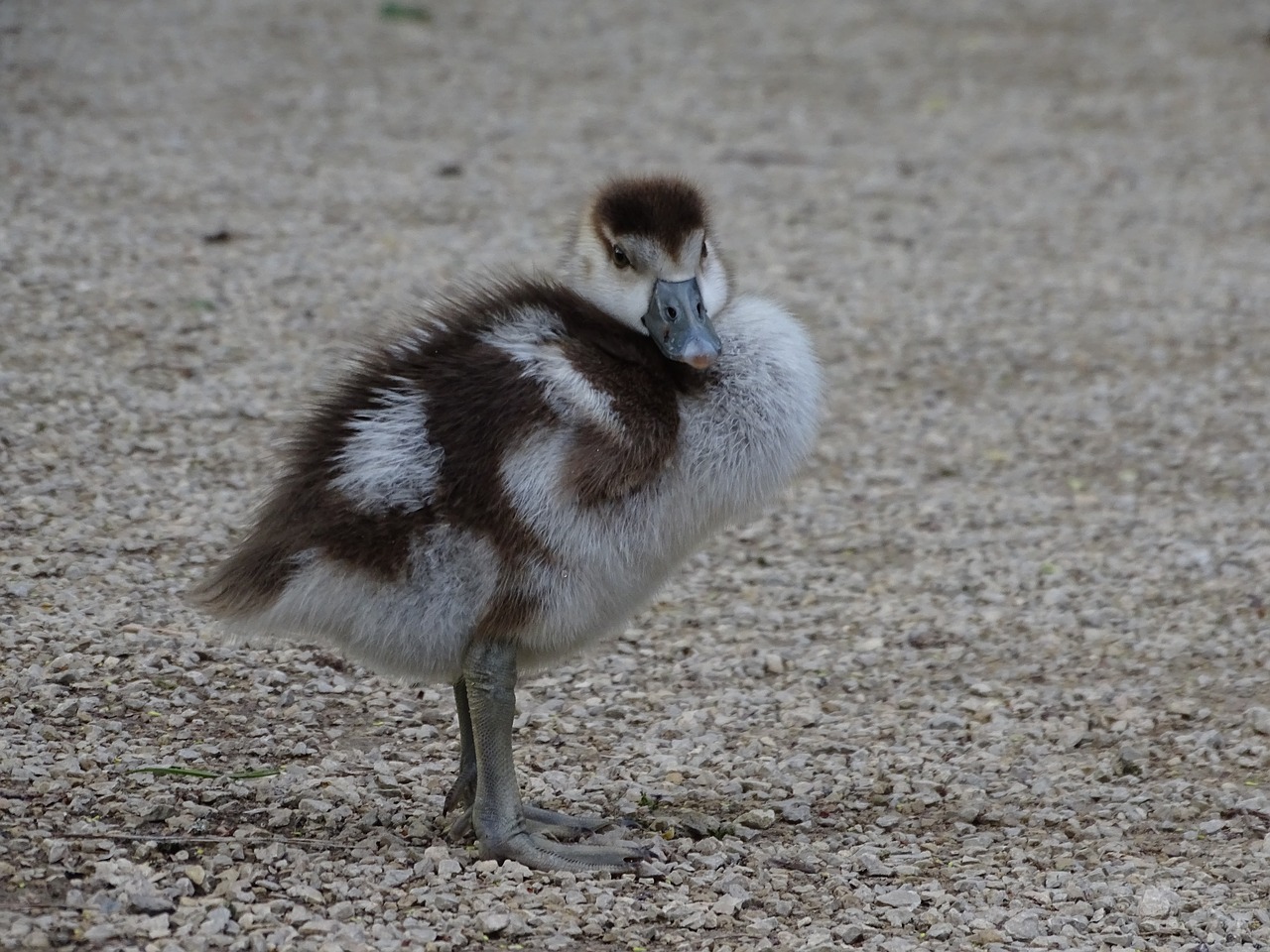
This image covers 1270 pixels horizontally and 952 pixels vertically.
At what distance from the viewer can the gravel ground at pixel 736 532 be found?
3980 mm

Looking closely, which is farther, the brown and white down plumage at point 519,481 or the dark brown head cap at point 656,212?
the dark brown head cap at point 656,212

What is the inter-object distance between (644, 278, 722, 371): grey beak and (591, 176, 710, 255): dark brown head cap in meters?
0.11

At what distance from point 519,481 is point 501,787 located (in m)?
0.73

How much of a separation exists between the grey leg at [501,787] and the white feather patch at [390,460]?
0.40 m

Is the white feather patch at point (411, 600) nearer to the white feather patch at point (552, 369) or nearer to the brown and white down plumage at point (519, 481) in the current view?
the brown and white down plumage at point (519, 481)

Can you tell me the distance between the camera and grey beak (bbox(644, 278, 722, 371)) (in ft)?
13.1

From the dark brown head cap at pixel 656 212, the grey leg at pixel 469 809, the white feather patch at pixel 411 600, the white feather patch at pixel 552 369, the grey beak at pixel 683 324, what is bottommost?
the grey leg at pixel 469 809

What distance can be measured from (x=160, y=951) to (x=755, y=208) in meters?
7.44

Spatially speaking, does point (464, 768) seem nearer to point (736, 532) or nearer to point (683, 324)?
point (683, 324)

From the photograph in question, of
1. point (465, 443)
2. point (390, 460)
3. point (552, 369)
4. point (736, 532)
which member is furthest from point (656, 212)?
point (736, 532)

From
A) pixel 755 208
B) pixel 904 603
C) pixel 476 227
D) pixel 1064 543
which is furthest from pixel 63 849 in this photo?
pixel 755 208

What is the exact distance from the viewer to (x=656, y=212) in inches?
165

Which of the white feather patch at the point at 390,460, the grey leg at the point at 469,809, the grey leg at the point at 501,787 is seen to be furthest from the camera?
the grey leg at the point at 469,809

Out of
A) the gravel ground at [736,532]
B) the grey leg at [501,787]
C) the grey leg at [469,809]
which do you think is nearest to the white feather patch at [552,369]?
the grey leg at [501,787]
